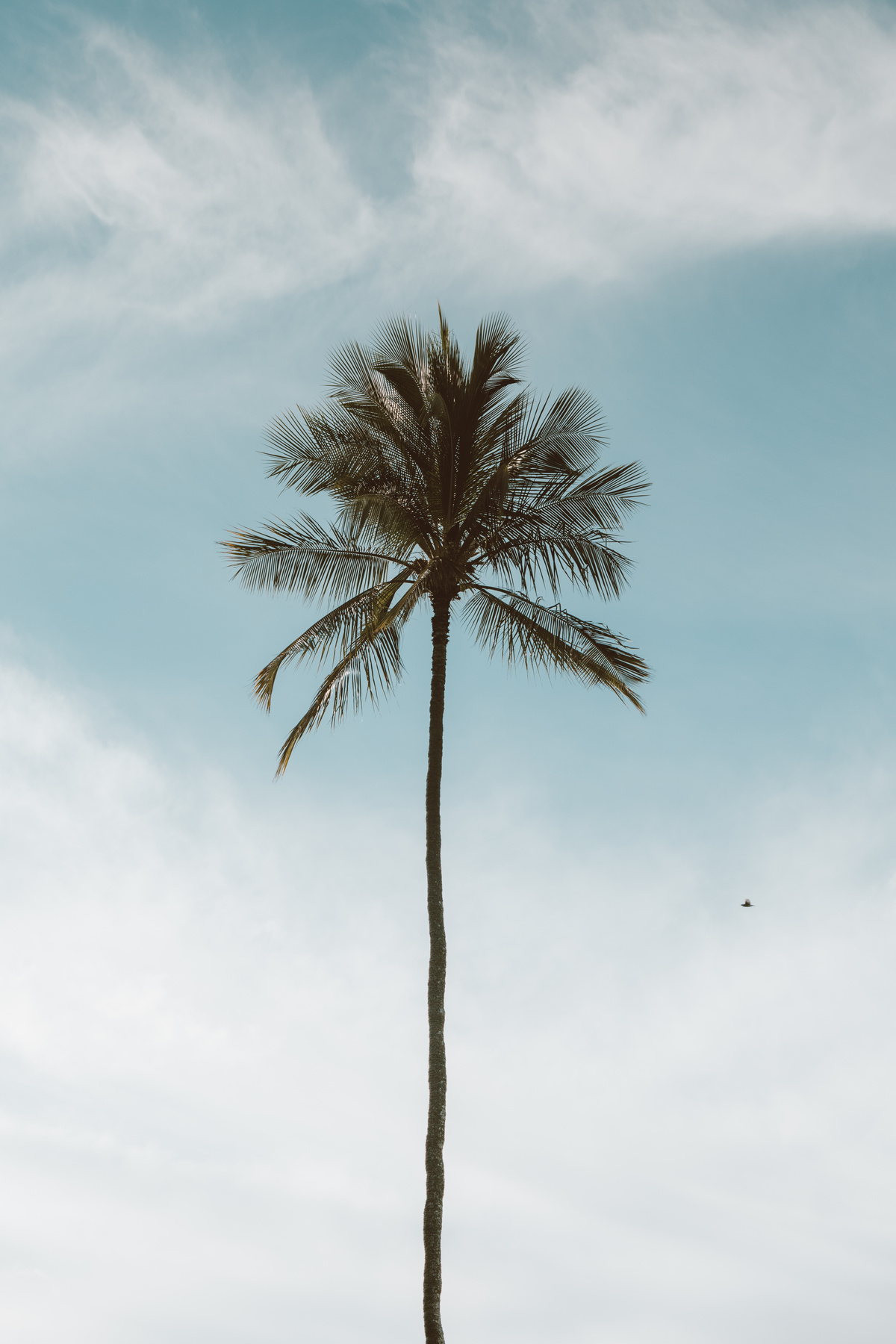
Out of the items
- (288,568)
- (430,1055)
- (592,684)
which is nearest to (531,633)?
(592,684)

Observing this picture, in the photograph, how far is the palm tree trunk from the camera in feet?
42.2

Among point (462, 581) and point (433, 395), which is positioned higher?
point (433, 395)

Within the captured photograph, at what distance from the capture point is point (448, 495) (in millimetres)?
15969

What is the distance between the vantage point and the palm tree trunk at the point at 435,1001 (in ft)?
42.2

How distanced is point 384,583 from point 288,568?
1561 millimetres

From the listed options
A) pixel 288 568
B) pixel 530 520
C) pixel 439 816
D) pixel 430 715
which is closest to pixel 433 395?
pixel 530 520

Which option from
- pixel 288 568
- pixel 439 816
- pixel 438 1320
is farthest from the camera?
pixel 288 568

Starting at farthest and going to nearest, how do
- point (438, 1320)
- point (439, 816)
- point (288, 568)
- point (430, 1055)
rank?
point (288, 568)
point (439, 816)
point (430, 1055)
point (438, 1320)

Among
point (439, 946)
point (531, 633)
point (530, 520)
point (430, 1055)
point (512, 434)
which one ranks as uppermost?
point (512, 434)

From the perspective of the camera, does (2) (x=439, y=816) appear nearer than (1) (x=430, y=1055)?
No

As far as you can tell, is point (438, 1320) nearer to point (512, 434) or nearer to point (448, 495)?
point (448, 495)

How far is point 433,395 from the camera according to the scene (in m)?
16.2

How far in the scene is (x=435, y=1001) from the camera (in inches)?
556

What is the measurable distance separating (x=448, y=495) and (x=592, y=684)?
3.69m
